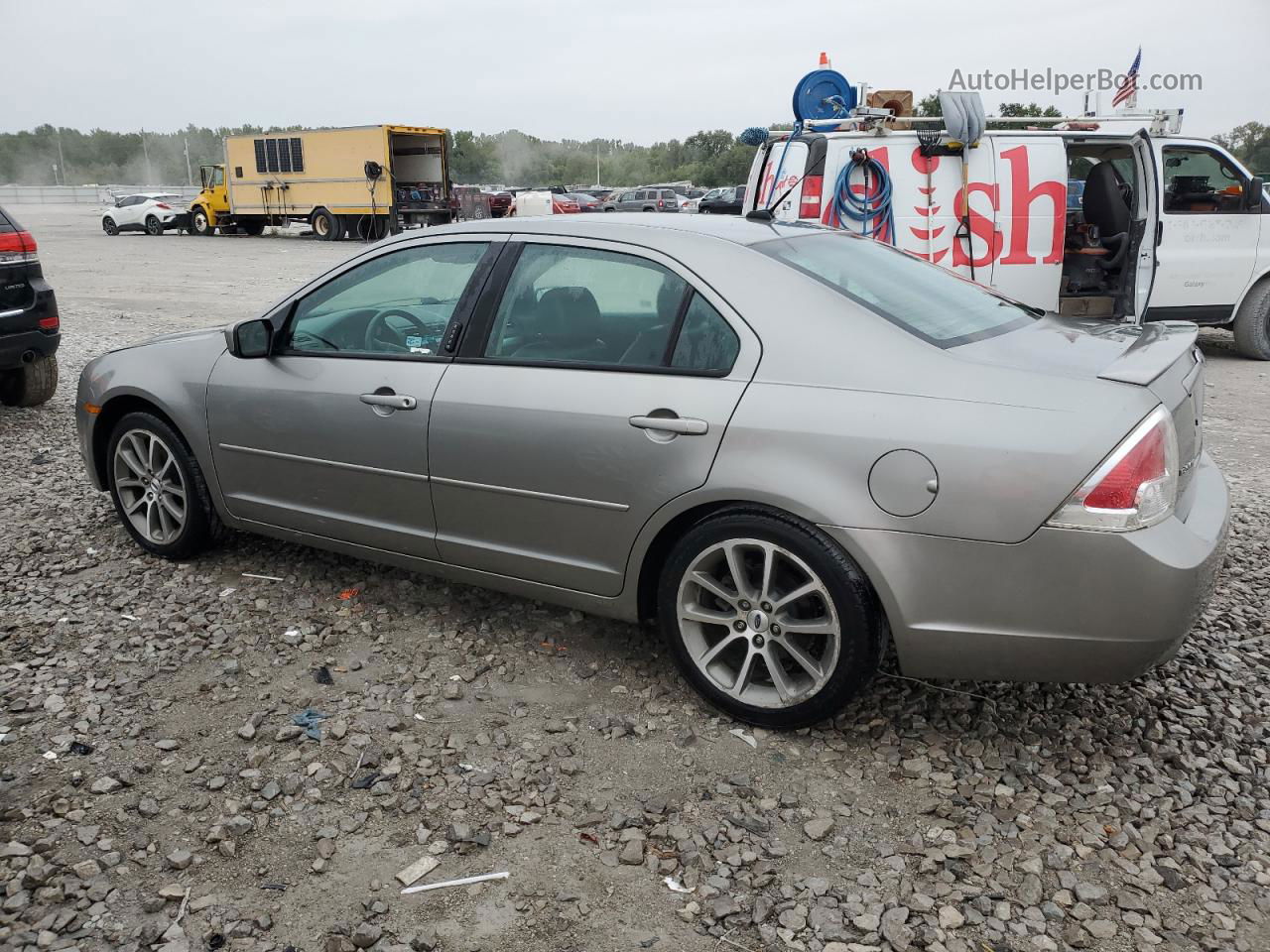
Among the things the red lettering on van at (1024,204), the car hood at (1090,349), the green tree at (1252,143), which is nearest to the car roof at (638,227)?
the car hood at (1090,349)

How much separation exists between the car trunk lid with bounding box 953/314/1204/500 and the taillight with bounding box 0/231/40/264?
6.53m

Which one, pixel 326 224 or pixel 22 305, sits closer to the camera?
pixel 22 305

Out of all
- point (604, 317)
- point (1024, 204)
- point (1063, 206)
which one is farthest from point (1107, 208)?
point (604, 317)

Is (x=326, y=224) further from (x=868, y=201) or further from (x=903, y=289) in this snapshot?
(x=903, y=289)

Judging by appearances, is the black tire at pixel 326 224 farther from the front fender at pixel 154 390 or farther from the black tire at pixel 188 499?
the black tire at pixel 188 499

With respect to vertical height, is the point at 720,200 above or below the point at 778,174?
above

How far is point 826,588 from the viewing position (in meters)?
2.97

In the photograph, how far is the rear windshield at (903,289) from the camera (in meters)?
3.19

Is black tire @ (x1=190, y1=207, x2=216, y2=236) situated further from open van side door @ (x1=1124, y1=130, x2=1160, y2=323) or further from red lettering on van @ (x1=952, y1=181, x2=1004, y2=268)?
open van side door @ (x1=1124, y1=130, x2=1160, y2=323)

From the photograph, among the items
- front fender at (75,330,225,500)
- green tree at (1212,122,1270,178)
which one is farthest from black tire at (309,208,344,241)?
green tree at (1212,122,1270,178)

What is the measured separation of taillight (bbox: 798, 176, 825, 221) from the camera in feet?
27.3

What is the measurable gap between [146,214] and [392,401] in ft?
113

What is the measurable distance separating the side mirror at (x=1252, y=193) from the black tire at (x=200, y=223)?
3080 cm

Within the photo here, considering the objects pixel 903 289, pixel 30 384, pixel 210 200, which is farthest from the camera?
pixel 210 200
